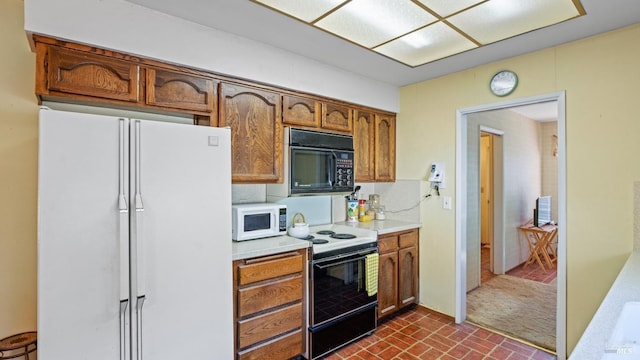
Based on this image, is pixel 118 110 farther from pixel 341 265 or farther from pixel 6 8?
pixel 341 265

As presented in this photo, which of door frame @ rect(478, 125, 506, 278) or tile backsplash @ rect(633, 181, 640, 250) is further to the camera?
door frame @ rect(478, 125, 506, 278)

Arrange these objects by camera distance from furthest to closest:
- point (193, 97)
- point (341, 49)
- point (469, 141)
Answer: point (469, 141) < point (341, 49) < point (193, 97)

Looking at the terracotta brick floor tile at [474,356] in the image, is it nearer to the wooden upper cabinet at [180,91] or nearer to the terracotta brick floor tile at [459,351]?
the terracotta brick floor tile at [459,351]

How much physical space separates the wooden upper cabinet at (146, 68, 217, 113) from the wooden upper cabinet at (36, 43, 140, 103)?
9 centimetres

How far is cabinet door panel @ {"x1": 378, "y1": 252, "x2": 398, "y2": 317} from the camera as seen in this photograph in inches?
118

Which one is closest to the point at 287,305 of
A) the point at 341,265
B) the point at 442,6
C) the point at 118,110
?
the point at 341,265

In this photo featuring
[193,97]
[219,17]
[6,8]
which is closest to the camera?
[6,8]

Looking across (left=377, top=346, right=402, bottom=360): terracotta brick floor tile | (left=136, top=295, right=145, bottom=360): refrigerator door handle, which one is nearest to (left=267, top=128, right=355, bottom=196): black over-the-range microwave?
(left=136, top=295, right=145, bottom=360): refrigerator door handle

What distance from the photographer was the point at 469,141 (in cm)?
384

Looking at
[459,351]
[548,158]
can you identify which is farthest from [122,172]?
[548,158]

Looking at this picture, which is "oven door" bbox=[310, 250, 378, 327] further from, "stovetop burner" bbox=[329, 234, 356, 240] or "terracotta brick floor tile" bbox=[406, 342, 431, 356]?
"terracotta brick floor tile" bbox=[406, 342, 431, 356]

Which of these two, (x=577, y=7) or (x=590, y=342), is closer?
(x=590, y=342)

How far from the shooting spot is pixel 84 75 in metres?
1.79

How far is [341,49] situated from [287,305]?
2.01 m
